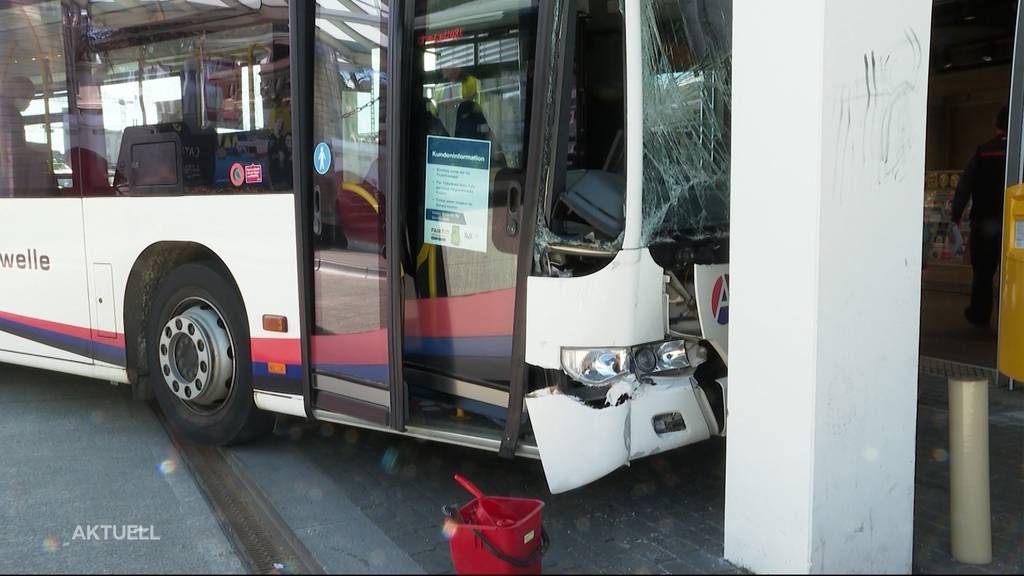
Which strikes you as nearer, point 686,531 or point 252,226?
point 686,531

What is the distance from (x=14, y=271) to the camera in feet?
21.4

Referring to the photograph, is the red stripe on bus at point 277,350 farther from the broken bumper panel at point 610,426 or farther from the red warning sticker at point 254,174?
the broken bumper panel at point 610,426

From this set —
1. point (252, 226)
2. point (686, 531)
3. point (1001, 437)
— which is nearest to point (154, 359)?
point (252, 226)

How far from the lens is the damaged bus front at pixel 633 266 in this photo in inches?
160

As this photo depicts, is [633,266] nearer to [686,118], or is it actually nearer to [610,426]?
[610,426]

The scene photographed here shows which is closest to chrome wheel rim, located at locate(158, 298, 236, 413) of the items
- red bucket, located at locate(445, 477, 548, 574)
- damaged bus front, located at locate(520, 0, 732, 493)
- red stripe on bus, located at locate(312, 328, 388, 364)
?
red stripe on bus, located at locate(312, 328, 388, 364)

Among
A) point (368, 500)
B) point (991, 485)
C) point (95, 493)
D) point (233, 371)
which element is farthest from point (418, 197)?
point (991, 485)

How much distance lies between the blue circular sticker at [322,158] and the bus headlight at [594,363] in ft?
5.23

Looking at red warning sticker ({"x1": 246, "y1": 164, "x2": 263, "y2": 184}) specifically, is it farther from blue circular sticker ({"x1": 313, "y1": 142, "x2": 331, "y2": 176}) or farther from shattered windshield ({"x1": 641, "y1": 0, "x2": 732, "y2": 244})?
shattered windshield ({"x1": 641, "y1": 0, "x2": 732, "y2": 244})

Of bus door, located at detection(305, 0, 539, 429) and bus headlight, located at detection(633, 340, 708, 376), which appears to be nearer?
bus headlight, located at detection(633, 340, 708, 376)

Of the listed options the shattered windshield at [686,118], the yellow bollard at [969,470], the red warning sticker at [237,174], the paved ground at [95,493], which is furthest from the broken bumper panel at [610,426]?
the red warning sticker at [237,174]

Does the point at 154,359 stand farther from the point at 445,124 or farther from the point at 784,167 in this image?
the point at 784,167

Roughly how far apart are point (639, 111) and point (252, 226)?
224cm

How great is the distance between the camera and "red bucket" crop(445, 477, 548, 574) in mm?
3443
